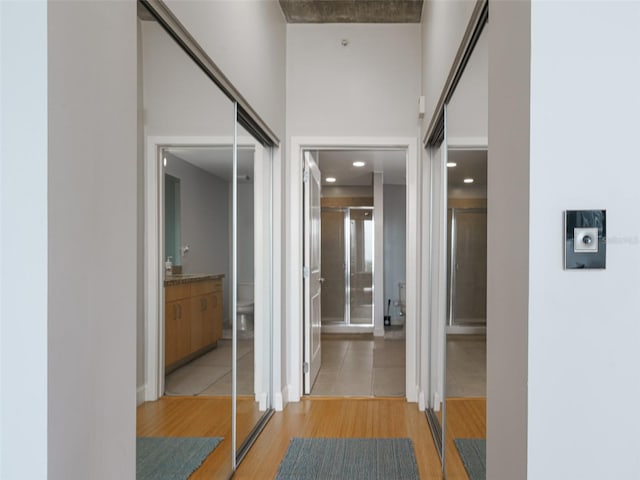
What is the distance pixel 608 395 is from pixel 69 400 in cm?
113

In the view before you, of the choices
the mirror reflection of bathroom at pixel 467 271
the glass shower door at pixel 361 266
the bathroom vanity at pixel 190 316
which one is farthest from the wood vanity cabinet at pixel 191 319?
the glass shower door at pixel 361 266

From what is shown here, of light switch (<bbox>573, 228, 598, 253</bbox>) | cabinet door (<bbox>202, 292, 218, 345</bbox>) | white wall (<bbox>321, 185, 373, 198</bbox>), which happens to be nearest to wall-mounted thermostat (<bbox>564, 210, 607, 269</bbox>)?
light switch (<bbox>573, 228, 598, 253</bbox>)

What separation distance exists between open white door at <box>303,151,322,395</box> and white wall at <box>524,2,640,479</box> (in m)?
2.87

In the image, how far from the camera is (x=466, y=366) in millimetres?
1821

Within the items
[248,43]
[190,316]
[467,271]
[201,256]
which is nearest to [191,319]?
[190,316]

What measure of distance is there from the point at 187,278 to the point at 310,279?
6.85 feet

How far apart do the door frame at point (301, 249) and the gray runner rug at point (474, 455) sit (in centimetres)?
156

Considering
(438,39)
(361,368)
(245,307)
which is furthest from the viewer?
(361,368)

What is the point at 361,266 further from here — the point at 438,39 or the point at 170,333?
the point at 170,333

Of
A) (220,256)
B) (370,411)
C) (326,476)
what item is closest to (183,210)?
(220,256)

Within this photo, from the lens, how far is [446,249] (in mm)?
2295

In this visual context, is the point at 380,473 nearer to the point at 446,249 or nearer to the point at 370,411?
the point at 370,411

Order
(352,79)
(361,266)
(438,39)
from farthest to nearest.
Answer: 1. (361,266)
2. (352,79)
3. (438,39)

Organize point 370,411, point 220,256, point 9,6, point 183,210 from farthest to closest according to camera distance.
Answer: point 370,411, point 220,256, point 183,210, point 9,6
